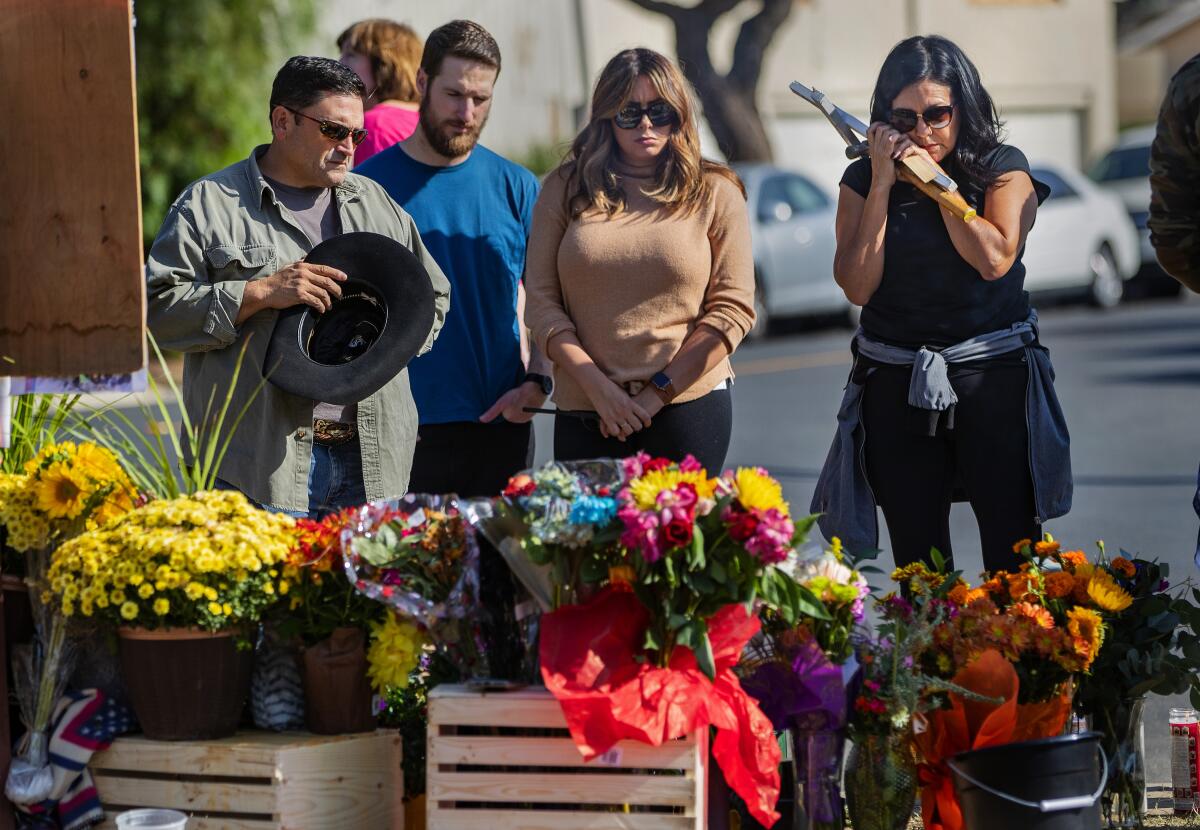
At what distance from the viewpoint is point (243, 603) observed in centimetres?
349

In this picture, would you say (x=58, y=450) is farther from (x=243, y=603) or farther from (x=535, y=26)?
(x=535, y=26)

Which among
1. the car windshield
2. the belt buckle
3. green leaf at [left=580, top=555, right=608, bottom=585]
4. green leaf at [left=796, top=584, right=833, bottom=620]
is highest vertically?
the car windshield

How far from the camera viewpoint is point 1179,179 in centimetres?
380

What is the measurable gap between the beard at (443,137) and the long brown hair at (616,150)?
1.34ft

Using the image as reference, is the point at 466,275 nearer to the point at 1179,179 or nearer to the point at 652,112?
the point at 652,112

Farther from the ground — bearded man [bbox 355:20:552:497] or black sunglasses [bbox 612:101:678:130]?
black sunglasses [bbox 612:101:678:130]

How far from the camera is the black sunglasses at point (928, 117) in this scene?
446cm

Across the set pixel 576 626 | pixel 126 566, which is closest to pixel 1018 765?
pixel 576 626

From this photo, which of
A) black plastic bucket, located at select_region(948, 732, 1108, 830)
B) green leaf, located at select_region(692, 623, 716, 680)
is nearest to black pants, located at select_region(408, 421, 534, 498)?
green leaf, located at select_region(692, 623, 716, 680)

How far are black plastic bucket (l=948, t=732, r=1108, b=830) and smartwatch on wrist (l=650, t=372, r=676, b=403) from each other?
133cm

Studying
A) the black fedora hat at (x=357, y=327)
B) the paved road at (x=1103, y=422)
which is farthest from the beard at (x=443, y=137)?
the paved road at (x=1103, y=422)

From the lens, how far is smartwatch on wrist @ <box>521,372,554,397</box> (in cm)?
489

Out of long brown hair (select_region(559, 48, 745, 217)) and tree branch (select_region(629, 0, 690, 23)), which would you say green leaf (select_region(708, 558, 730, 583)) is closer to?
long brown hair (select_region(559, 48, 745, 217))

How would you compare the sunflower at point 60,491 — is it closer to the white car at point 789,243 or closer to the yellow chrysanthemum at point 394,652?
the yellow chrysanthemum at point 394,652
